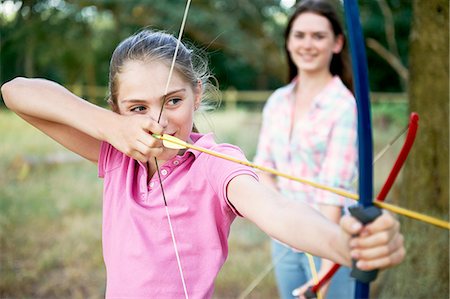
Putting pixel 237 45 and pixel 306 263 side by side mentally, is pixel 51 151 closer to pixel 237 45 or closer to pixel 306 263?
pixel 237 45

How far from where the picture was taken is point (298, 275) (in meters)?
2.02

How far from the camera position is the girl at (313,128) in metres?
1.89

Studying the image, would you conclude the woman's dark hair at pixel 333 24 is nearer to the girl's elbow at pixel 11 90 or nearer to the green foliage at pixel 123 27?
the green foliage at pixel 123 27

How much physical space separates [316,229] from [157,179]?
1.50 feet

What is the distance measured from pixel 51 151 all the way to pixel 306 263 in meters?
4.76

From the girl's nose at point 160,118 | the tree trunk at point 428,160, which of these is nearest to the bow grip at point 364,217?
the girl's nose at point 160,118

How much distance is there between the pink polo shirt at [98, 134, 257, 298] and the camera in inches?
47.7

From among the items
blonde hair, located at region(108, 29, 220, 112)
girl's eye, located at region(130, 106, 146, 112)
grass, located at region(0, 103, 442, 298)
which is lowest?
grass, located at region(0, 103, 442, 298)

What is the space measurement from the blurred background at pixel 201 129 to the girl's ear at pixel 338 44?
40 cm

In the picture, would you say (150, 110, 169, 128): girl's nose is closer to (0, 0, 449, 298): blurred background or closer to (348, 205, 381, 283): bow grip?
(0, 0, 449, 298): blurred background

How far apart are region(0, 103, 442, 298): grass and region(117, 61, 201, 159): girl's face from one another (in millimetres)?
331

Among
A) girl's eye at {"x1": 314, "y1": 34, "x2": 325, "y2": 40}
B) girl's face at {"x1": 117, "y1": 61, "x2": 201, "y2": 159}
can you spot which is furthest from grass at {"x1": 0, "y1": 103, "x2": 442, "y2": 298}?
girl's eye at {"x1": 314, "y1": 34, "x2": 325, "y2": 40}

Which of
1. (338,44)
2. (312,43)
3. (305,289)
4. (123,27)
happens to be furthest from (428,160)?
(123,27)

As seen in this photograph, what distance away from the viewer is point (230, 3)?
519 centimetres
